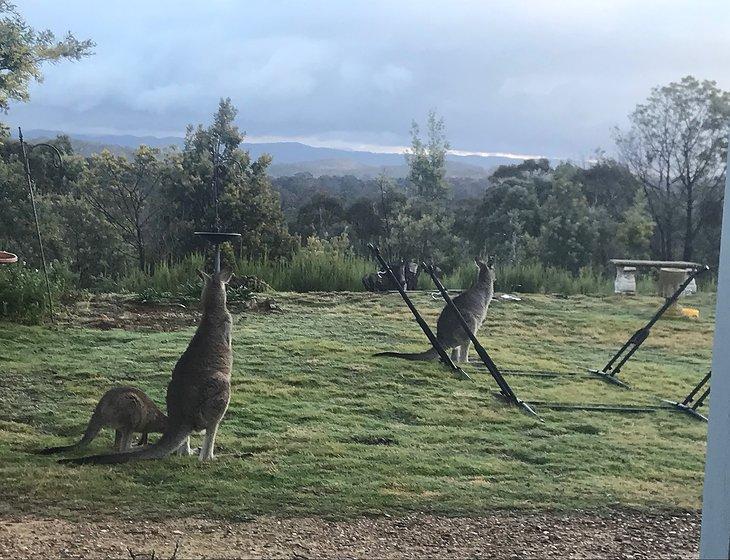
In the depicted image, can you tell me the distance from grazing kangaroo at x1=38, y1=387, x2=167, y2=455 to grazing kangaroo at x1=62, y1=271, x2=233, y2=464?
3.0 inches

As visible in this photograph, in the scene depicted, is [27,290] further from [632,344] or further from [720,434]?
[720,434]

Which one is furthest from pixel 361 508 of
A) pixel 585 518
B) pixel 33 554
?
pixel 33 554

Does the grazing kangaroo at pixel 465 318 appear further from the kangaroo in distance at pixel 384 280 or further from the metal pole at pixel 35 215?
the metal pole at pixel 35 215

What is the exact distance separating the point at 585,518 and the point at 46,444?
203cm

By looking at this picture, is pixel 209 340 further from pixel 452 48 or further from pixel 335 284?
pixel 452 48

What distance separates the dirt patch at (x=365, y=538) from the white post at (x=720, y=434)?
1.65 ft

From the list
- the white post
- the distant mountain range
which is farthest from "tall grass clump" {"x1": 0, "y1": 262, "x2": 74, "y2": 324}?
the white post

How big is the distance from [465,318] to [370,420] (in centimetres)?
80

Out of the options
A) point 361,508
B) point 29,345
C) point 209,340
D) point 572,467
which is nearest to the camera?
point 361,508

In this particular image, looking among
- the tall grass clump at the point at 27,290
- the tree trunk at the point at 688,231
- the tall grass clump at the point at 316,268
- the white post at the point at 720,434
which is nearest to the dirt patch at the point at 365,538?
the white post at the point at 720,434

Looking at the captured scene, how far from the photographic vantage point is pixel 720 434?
2.50 m

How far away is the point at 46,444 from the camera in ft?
11.1

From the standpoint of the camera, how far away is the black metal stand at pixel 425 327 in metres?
3.97

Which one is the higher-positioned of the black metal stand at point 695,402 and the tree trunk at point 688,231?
the tree trunk at point 688,231
